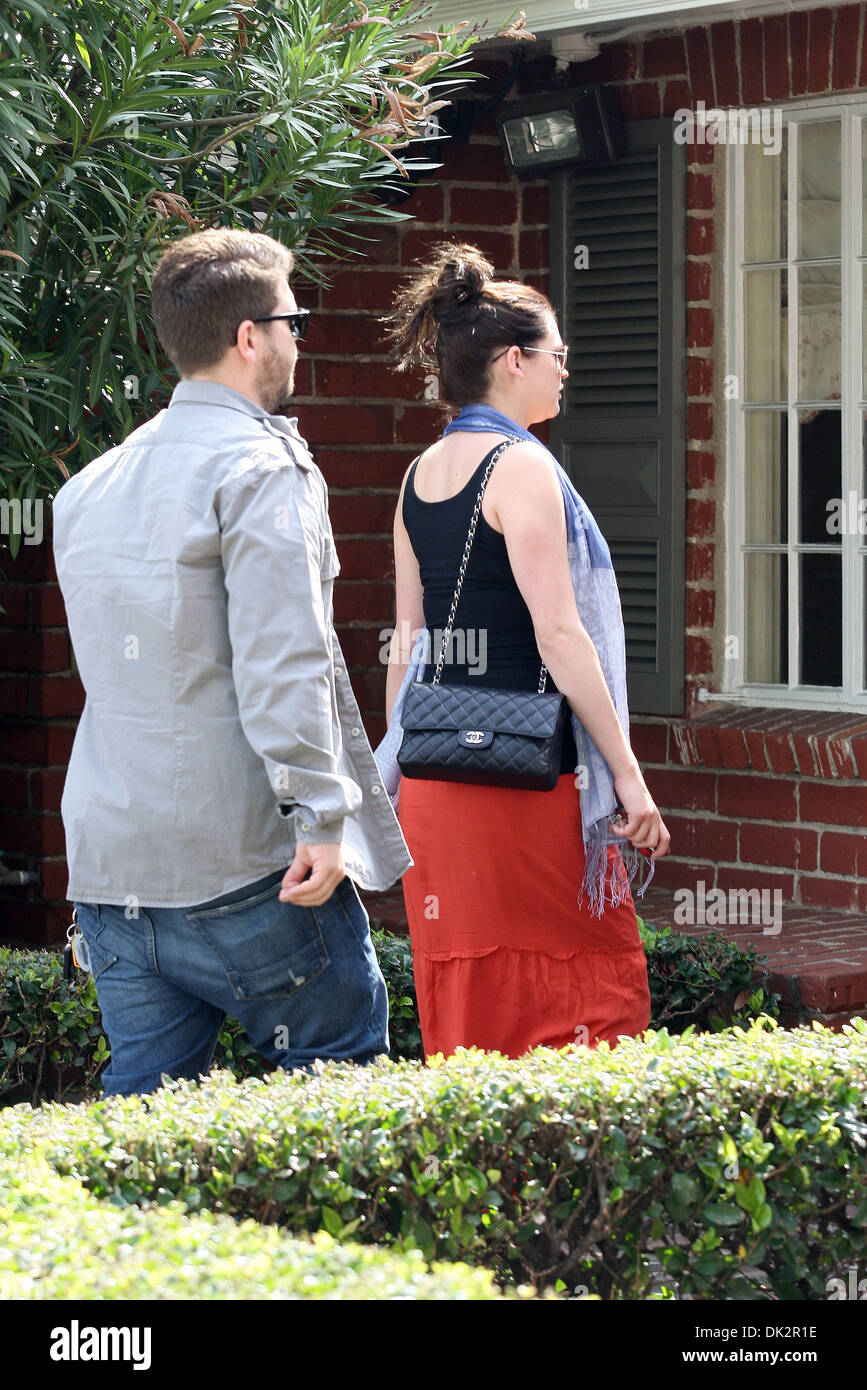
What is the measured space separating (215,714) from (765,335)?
4016 mm

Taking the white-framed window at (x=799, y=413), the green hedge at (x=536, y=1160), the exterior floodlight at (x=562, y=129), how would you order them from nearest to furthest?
the green hedge at (x=536, y=1160)
the white-framed window at (x=799, y=413)
the exterior floodlight at (x=562, y=129)

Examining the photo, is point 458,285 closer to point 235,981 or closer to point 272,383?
point 272,383

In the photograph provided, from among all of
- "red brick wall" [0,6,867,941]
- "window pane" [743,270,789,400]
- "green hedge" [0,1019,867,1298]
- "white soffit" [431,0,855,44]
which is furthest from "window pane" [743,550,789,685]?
"green hedge" [0,1019,867,1298]

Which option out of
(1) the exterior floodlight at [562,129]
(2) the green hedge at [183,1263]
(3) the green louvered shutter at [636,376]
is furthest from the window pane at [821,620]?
(2) the green hedge at [183,1263]

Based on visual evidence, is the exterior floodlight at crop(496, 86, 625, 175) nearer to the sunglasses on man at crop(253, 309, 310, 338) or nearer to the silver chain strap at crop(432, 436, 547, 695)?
the silver chain strap at crop(432, 436, 547, 695)

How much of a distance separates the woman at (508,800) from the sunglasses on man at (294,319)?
683mm

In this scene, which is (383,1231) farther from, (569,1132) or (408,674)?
(408,674)

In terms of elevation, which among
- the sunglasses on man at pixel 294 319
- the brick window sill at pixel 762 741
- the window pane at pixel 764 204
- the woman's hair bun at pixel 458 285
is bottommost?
the brick window sill at pixel 762 741

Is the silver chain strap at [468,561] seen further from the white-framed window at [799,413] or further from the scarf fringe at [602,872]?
the white-framed window at [799,413]

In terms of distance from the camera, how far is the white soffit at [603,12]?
18.5 ft

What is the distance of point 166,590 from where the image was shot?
9.43ft

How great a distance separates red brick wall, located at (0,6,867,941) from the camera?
19.7 feet

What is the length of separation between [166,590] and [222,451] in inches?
9.7

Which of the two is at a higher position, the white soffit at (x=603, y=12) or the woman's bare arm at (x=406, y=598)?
the white soffit at (x=603, y=12)
